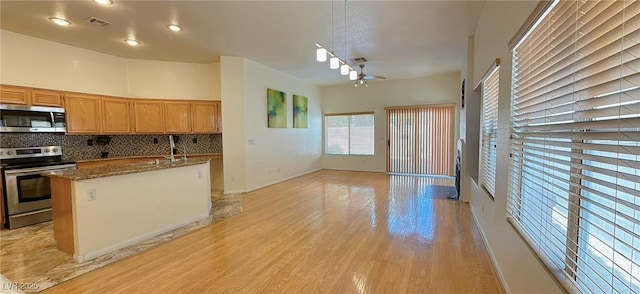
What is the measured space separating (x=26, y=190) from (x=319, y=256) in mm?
4460

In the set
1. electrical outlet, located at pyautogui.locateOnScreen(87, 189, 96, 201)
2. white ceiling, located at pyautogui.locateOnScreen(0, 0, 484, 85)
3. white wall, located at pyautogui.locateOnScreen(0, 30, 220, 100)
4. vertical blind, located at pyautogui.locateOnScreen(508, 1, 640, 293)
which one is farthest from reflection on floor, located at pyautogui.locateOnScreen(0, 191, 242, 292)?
vertical blind, located at pyautogui.locateOnScreen(508, 1, 640, 293)

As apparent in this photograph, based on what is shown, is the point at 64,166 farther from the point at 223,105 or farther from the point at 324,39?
the point at 324,39

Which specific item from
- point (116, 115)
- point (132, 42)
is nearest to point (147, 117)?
point (116, 115)

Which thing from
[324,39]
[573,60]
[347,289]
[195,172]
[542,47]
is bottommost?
[347,289]

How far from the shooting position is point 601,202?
1085mm

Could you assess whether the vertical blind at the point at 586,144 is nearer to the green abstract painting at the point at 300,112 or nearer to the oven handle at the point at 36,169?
the oven handle at the point at 36,169

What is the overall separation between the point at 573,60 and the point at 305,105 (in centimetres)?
714

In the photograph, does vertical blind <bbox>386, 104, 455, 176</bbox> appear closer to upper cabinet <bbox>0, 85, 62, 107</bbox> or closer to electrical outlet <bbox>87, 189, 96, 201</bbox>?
electrical outlet <bbox>87, 189, 96, 201</bbox>

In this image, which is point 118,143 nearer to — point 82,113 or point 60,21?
point 82,113

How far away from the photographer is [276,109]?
22.2 ft

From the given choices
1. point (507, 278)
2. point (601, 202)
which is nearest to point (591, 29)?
point (601, 202)

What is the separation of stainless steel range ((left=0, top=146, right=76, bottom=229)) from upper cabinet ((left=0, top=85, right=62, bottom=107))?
28.2 inches

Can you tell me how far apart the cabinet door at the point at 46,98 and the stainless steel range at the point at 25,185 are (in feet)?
2.38

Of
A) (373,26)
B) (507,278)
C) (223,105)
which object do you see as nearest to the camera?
(507,278)
